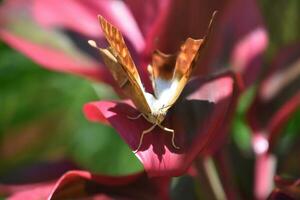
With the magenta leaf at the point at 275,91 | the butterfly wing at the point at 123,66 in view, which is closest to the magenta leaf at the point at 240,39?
Answer: the magenta leaf at the point at 275,91

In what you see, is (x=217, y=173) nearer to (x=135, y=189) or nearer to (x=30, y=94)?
(x=135, y=189)

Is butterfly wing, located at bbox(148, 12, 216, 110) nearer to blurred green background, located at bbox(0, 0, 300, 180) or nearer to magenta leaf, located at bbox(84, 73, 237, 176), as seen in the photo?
magenta leaf, located at bbox(84, 73, 237, 176)

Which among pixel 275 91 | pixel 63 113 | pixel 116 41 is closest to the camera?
pixel 116 41

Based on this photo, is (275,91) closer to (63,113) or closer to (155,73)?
(155,73)

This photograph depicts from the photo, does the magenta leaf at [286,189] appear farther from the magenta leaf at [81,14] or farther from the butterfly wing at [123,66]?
the magenta leaf at [81,14]

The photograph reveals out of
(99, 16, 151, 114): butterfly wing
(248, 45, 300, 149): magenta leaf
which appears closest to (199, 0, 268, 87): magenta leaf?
(248, 45, 300, 149): magenta leaf

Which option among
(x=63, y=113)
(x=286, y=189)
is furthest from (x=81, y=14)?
(x=286, y=189)

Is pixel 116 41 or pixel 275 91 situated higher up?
pixel 116 41
